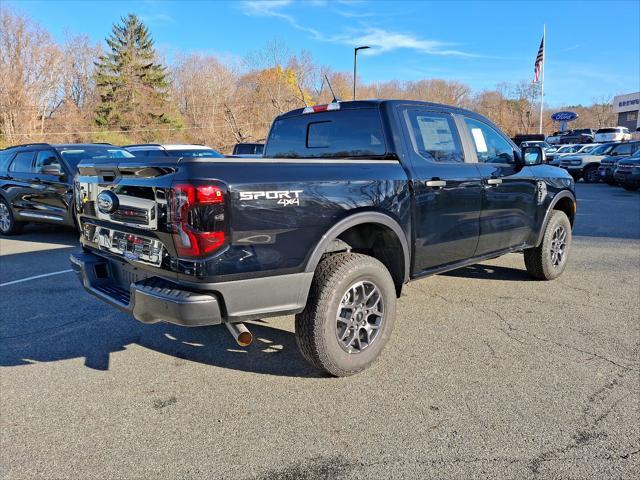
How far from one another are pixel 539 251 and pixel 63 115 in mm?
42200

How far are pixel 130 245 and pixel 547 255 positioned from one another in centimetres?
453

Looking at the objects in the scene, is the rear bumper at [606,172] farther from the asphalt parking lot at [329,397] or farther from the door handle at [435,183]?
the door handle at [435,183]

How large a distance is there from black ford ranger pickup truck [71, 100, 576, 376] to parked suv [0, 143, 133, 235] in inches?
197

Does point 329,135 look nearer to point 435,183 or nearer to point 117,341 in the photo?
point 435,183

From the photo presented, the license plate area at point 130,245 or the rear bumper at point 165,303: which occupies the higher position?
the license plate area at point 130,245

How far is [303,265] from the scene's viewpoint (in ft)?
9.64

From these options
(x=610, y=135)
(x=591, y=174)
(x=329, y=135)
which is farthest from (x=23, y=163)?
(x=610, y=135)

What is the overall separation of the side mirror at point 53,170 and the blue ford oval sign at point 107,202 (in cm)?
550

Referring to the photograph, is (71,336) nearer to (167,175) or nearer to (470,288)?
(167,175)

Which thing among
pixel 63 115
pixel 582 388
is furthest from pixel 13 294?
pixel 63 115

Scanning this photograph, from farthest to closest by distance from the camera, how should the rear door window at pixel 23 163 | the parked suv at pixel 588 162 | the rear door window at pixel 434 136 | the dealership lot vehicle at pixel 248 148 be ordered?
1. the parked suv at pixel 588 162
2. the dealership lot vehicle at pixel 248 148
3. the rear door window at pixel 23 163
4. the rear door window at pixel 434 136

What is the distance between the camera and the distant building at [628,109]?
69.6 metres

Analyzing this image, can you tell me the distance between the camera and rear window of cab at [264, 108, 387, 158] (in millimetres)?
Result: 3850

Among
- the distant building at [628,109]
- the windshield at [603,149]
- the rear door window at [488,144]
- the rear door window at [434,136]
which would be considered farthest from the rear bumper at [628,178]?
the distant building at [628,109]
